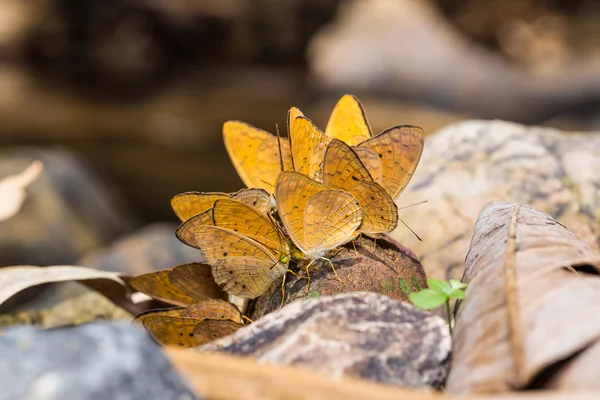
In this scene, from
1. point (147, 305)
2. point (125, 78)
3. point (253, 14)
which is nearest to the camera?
point (147, 305)

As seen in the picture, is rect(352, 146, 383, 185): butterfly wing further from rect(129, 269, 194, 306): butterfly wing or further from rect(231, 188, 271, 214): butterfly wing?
rect(129, 269, 194, 306): butterfly wing


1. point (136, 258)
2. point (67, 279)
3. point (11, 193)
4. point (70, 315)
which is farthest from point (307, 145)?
point (136, 258)

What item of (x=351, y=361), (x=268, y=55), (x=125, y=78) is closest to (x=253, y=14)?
(x=268, y=55)

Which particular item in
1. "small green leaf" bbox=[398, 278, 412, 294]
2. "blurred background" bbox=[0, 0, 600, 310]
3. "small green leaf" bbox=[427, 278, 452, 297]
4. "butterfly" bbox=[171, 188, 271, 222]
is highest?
"butterfly" bbox=[171, 188, 271, 222]

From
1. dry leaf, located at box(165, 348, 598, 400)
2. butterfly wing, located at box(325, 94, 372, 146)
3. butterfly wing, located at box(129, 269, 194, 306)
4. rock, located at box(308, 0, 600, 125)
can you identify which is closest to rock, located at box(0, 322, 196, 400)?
dry leaf, located at box(165, 348, 598, 400)

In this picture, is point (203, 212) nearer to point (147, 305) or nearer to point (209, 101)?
point (147, 305)

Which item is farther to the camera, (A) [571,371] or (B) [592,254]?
(B) [592,254]

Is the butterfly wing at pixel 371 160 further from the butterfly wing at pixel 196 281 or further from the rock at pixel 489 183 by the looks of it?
the rock at pixel 489 183

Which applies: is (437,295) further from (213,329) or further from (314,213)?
(213,329)
